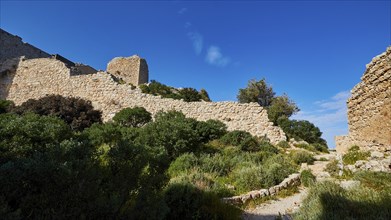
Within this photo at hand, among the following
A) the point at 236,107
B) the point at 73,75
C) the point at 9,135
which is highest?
the point at 73,75

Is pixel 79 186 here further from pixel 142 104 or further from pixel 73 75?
pixel 73 75

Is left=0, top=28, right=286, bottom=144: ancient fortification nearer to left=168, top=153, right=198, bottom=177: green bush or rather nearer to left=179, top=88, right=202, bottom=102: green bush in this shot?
left=179, top=88, right=202, bottom=102: green bush

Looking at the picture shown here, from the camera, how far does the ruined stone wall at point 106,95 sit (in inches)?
687

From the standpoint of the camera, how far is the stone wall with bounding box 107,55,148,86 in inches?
1215

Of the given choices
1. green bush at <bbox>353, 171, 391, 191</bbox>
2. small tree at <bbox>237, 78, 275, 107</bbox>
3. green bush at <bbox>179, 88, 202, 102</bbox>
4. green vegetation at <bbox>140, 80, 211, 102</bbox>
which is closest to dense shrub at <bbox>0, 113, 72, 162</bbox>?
green bush at <bbox>353, 171, 391, 191</bbox>

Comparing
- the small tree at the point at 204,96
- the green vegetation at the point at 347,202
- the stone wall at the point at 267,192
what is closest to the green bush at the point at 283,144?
the stone wall at the point at 267,192

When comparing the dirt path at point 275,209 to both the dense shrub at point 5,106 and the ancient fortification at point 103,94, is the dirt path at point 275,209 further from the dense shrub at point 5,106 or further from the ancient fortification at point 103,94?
the dense shrub at point 5,106

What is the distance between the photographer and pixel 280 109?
84.3ft

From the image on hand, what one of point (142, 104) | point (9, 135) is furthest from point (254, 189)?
point (142, 104)

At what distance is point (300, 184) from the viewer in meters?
9.60

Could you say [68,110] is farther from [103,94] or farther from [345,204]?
[345,204]

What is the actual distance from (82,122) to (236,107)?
9.13 meters

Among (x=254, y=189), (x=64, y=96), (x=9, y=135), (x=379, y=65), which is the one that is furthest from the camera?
(x=64, y=96)

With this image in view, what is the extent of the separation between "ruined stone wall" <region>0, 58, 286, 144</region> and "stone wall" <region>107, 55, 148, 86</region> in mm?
9280
